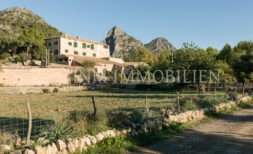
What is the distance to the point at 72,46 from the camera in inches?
2217

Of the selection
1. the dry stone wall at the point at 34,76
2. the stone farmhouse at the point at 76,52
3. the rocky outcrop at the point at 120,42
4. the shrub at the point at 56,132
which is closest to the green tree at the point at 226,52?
the stone farmhouse at the point at 76,52

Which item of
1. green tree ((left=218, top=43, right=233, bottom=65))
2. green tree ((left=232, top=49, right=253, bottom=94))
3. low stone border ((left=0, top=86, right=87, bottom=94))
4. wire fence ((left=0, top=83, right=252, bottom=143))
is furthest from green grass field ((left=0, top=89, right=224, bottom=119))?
green tree ((left=218, top=43, right=233, bottom=65))

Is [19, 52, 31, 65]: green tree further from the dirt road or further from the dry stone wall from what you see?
the dirt road

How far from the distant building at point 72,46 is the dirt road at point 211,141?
165 feet

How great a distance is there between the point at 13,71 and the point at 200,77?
30.0 meters

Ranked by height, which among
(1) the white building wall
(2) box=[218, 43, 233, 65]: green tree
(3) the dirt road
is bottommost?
(3) the dirt road

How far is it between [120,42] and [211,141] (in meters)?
168

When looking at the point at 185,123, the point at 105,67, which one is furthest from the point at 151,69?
the point at 185,123

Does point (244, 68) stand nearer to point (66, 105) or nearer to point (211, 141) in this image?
point (211, 141)

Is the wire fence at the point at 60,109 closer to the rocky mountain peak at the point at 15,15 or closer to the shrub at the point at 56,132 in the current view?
the shrub at the point at 56,132

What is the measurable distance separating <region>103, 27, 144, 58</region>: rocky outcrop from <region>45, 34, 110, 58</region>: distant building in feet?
270

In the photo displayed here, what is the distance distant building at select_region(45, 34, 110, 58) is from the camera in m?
54.1

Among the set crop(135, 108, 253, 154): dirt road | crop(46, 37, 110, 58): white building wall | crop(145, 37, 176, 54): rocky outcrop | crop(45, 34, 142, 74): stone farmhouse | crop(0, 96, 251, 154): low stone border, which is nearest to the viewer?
crop(0, 96, 251, 154): low stone border

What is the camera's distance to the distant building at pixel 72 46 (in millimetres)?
54097
